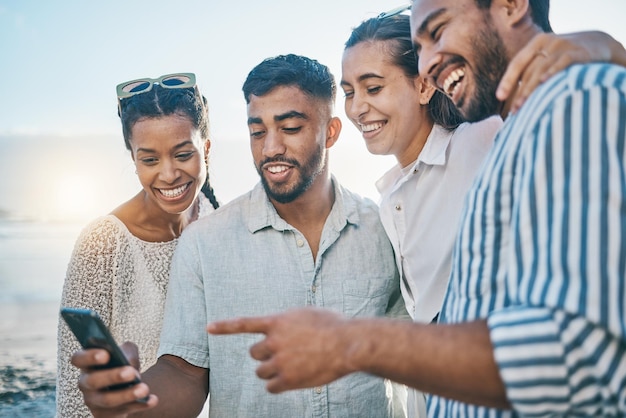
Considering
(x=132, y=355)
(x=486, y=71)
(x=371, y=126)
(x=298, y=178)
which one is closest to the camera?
(x=486, y=71)

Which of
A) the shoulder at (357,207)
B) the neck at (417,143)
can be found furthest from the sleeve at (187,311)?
the neck at (417,143)

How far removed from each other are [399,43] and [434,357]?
2.57m

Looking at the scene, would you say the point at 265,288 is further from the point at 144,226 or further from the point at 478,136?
the point at 478,136

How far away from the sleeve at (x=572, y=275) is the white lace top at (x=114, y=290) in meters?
2.50

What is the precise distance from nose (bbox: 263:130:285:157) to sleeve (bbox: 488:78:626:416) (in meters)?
2.21

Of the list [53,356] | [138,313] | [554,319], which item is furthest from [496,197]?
[53,356]

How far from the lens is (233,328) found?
1.49 meters

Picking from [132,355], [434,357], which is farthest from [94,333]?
[434,357]

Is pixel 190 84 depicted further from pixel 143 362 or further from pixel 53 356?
pixel 53 356

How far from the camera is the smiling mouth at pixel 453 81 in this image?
211 centimetres

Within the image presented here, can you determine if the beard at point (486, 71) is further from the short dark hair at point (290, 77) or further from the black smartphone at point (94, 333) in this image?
the short dark hair at point (290, 77)

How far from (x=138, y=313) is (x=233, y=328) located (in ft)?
6.70

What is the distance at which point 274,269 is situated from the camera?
3.03 m

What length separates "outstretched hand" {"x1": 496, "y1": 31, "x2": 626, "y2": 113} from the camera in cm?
158
